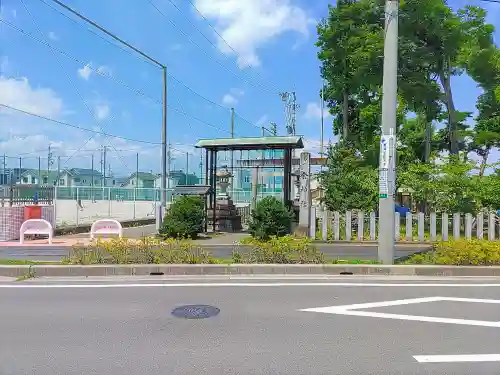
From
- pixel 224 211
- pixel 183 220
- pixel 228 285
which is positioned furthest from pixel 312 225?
pixel 228 285

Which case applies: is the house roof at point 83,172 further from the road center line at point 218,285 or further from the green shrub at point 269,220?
the road center line at point 218,285

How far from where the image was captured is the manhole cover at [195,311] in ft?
20.9

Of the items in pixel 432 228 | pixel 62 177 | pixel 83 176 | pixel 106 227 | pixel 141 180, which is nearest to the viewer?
pixel 106 227

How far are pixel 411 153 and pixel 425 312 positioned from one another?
66.9 ft

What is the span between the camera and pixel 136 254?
9.88 m

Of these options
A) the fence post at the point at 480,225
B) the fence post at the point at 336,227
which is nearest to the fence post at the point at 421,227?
the fence post at the point at 480,225

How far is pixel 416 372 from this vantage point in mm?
4422

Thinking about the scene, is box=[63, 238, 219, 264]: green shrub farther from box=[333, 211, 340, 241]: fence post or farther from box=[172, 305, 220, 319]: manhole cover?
box=[333, 211, 340, 241]: fence post

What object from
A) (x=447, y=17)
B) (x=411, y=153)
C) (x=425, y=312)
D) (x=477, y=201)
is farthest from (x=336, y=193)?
(x=425, y=312)

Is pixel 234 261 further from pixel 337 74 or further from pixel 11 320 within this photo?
pixel 337 74

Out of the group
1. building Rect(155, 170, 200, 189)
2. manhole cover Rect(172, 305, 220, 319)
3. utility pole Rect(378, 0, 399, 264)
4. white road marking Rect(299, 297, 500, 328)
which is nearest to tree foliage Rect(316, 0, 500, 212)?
utility pole Rect(378, 0, 399, 264)

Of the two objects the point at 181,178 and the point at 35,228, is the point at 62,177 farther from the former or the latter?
the point at 35,228

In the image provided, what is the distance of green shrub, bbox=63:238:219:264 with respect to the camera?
9.78 meters

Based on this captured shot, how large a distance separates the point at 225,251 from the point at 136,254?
3665 millimetres
